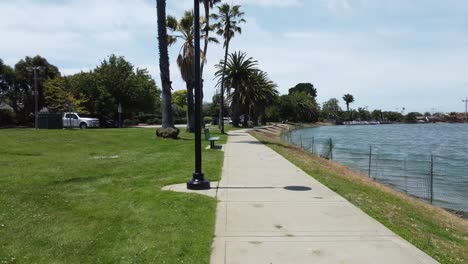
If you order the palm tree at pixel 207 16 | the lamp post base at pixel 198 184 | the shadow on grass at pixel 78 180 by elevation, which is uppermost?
the palm tree at pixel 207 16

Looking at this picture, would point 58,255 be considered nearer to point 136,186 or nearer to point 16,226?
point 16,226

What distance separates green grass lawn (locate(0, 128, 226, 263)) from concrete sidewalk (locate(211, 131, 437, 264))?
14.4 inches

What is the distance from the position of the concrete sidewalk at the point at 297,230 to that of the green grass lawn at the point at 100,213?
366 mm

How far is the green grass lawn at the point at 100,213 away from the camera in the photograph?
17.5ft

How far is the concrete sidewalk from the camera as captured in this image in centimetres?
530

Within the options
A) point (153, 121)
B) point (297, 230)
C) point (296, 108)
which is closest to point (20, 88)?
point (153, 121)

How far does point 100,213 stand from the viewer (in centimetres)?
719

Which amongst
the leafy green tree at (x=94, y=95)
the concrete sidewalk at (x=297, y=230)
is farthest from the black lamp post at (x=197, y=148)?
the leafy green tree at (x=94, y=95)

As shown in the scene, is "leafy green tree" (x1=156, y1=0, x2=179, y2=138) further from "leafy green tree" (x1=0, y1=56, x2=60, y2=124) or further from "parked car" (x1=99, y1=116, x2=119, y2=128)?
"leafy green tree" (x1=0, y1=56, x2=60, y2=124)

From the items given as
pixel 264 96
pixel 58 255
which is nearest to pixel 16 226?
Answer: pixel 58 255

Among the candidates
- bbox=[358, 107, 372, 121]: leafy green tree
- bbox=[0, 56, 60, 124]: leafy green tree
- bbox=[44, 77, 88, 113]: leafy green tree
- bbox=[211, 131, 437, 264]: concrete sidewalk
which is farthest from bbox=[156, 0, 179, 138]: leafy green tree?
bbox=[358, 107, 372, 121]: leafy green tree

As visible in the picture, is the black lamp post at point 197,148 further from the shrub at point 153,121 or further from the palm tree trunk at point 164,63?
the shrub at point 153,121

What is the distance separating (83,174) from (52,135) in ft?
39.7

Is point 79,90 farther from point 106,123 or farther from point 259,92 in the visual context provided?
point 259,92
